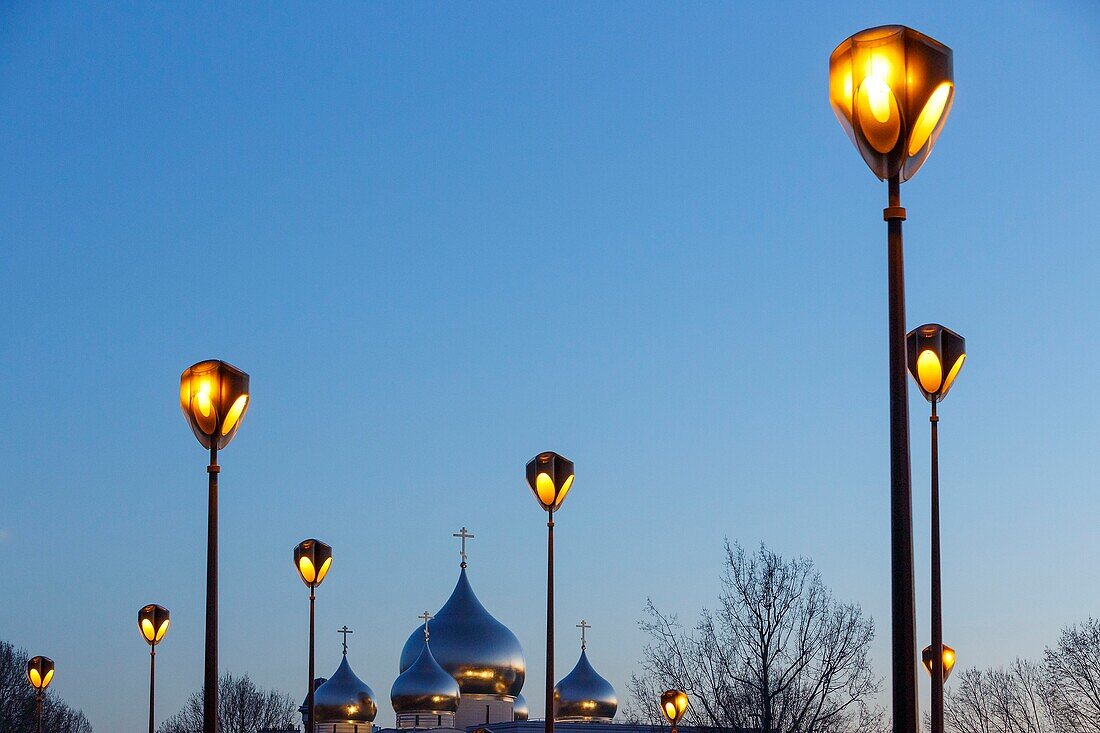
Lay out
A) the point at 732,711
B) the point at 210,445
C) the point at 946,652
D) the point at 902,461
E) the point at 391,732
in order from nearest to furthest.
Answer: the point at 902,461, the point at 210,445, the point at 946,652, the point at 732,711, the point at 391,732

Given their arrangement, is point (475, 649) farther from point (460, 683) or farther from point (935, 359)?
point (935, 359)

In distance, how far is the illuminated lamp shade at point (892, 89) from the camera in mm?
7891

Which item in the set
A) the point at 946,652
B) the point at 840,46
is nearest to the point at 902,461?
the point at 840,46

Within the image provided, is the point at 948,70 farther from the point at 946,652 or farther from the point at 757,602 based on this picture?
the point at 757,602

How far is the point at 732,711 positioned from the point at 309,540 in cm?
1707

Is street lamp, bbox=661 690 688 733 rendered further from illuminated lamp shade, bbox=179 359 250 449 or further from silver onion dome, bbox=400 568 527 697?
silver onion dome, bbox=400 568 527 697

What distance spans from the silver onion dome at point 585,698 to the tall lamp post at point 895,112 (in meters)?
64.8

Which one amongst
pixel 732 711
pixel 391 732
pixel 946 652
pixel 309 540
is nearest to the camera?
pixel 309 540

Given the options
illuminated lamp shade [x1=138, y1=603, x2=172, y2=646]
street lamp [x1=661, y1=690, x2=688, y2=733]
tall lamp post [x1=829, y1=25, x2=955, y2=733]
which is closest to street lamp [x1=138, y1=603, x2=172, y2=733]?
illuminated lamp shade [x1=138, y1=603, x2=172, y2=646]

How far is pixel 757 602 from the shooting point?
38.1 m

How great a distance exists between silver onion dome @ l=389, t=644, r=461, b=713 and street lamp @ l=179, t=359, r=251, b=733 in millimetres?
55647

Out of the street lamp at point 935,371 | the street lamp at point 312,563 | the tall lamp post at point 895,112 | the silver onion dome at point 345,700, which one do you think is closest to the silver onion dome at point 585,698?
the silver onion dome at point 345,700

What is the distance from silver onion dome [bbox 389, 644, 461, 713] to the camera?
220 feet

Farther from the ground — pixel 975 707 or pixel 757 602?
pixel 757 602
